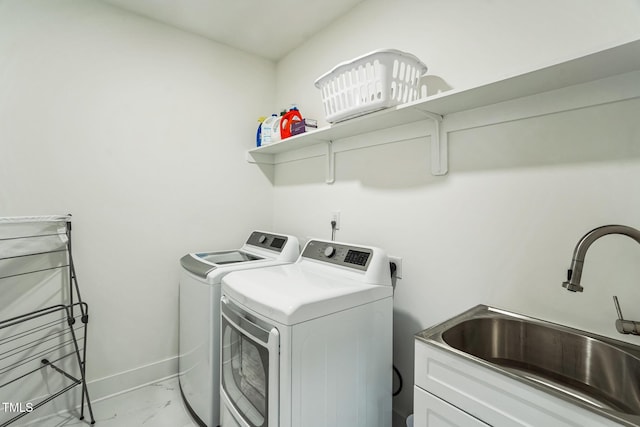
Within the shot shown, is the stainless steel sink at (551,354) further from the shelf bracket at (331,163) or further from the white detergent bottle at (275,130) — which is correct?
the white detergent bottle at (275,130)

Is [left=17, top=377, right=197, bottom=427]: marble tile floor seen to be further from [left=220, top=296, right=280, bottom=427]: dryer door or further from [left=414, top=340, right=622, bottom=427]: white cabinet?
[left=414, top=340, right=622, bottom=427]: white cabinet

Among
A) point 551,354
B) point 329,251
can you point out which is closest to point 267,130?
point 329,251

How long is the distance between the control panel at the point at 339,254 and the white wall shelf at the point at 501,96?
586 millimetres

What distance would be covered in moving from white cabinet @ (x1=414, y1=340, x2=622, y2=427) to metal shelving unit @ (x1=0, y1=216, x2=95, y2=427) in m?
1.94

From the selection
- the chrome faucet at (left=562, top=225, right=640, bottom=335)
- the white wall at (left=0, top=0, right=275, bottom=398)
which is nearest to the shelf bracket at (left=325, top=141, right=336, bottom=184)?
the white wall at (left=0, top=0, right=275, bottom=398)

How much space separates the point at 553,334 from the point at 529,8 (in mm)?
1329

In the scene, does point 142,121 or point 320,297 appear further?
point 142,121

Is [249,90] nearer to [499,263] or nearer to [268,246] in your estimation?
[268,246]

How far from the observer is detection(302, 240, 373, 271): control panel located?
150 centimetres

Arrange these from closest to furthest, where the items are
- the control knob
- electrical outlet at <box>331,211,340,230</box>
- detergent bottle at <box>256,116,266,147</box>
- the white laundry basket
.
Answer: the white laundry basket
the control knob
electrical outlet at <box>331,211,340,230</box>
detergent bottle at <box>256,116,266,147</box>

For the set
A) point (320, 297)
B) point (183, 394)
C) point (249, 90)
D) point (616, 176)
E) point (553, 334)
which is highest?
point (249, 90)

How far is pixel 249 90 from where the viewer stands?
2.59 m

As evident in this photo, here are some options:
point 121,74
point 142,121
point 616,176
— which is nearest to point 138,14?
point 121,74

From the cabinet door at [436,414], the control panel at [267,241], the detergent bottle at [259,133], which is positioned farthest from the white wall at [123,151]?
the cabinet door at [436,414]
